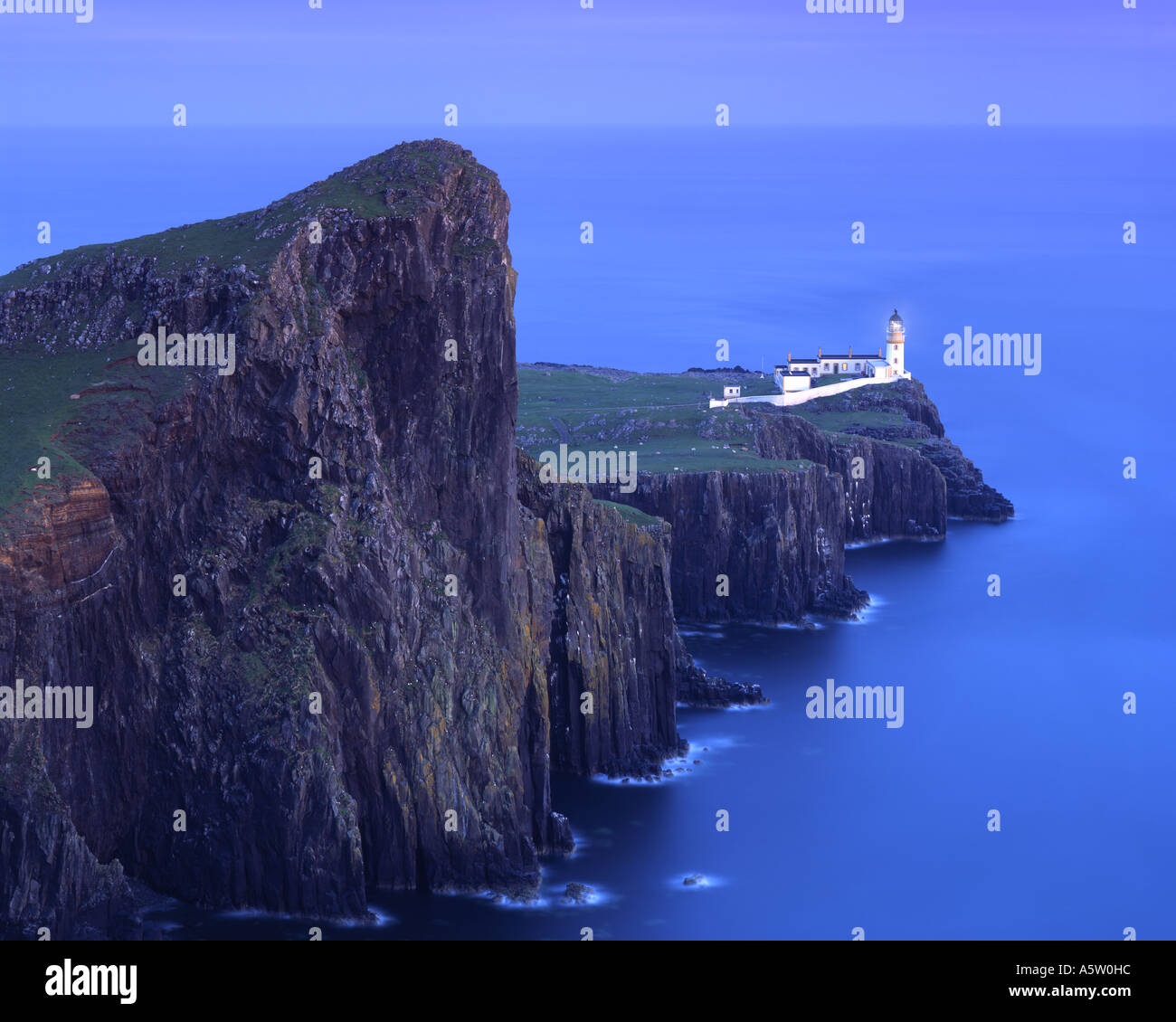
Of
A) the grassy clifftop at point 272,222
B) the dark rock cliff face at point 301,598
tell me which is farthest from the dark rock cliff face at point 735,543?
the grassy clifftop at point 272,222

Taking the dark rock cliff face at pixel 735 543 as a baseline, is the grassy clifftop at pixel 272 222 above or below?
above

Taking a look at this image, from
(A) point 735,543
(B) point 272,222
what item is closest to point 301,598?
(B) point 272,222

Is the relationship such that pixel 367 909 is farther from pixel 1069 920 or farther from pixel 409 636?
pixel 1069 920

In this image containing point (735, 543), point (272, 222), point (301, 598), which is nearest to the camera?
point (301, 598)

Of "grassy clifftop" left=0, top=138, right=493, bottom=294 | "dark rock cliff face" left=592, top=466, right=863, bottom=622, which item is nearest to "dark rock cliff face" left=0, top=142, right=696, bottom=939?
"grassy clifftop" left=0, top=138, right=493, bottom=294

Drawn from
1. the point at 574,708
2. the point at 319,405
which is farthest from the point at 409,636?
the point at 574,708

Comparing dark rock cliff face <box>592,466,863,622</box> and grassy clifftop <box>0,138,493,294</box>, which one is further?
dark rock cliff face <box>592,466,863,622</box>

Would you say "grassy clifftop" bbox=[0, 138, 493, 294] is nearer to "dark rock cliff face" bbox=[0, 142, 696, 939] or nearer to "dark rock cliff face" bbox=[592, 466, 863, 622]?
"dark rock cliff face" bbox=[0, 142, 696, 939]

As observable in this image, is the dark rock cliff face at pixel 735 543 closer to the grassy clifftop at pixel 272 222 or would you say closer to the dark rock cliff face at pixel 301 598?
the dark rock cliff face at pixel 301 598

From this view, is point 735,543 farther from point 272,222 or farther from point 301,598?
point 301,598

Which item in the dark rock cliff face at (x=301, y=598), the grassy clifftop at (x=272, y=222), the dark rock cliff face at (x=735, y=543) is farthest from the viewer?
the dark rock cliff face at (x=735, y=543)
